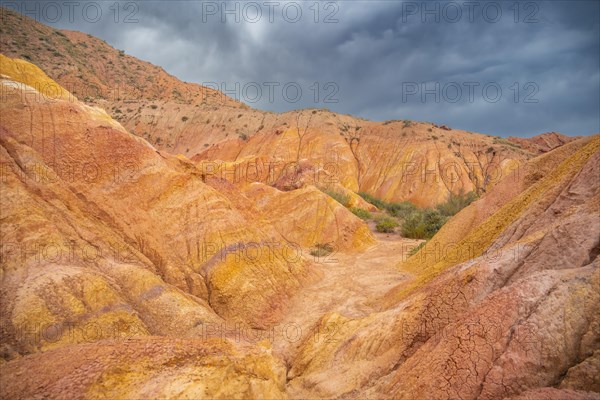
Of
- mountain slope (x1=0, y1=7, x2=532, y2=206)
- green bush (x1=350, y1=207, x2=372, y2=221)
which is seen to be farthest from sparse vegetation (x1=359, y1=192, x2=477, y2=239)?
mountain slope (x1=0, y1=7, x2=532, y2=206)

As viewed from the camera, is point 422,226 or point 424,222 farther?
point 424,222

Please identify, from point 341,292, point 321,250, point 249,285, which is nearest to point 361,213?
point 321,250

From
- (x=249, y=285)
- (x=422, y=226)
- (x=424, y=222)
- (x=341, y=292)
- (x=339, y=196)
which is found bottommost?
(x=341, y=292)

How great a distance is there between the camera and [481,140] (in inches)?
1548

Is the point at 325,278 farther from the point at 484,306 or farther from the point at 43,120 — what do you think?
the point at 43,120

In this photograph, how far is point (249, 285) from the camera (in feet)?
26.7

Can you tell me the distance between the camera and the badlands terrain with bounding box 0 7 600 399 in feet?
10.5

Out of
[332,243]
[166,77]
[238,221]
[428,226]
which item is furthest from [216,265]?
[166,77]

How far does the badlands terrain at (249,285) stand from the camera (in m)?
3.21

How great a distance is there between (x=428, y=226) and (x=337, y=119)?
27.3 m

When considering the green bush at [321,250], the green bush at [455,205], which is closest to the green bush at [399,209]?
the green bush at [455,205]

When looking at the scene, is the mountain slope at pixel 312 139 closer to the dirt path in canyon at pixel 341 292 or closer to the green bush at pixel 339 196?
the green bush at pixel 339 196

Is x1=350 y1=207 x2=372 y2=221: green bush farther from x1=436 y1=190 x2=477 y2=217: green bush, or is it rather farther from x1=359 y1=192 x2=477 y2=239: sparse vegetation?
x1=436 y1=190 x2=477 y2=217: green bush

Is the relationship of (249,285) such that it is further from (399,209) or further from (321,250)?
(399,209)
